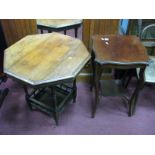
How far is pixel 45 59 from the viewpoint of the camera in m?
1.46

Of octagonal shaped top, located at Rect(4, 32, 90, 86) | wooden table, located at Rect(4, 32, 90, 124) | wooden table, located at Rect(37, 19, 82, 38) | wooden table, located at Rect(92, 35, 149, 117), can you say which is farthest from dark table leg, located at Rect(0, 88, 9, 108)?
wooden table, located at Rect(92, 35, 149, 117)

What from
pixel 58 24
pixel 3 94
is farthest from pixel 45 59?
pixel 3 94

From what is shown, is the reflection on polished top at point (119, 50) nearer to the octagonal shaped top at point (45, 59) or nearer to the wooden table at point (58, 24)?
the octagonal shaped top at point (45, 59)

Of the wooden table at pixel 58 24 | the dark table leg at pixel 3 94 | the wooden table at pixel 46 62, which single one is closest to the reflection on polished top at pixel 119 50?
the wooden table at pixel 46 62

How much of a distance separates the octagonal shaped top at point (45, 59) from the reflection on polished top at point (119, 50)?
0.13 m

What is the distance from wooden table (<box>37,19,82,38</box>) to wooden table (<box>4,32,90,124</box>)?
121mm

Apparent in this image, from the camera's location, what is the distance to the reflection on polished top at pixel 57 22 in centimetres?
187

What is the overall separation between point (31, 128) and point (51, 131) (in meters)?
0.20

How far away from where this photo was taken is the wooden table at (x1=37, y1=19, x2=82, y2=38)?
6.14ft

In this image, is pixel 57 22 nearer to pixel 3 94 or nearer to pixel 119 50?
pixel 119 50

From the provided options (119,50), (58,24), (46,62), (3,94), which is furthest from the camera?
(3,94)

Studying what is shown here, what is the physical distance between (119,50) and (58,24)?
69 cm

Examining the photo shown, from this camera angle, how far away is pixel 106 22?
1.84m
